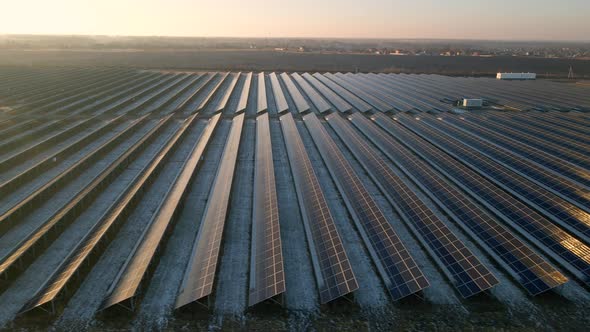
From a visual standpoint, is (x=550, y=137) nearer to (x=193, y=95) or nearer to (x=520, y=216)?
(x=520, y=216)

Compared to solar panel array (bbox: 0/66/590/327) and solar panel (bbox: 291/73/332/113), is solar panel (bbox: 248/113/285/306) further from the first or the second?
solar panel (bbox: 291/73/332/113)

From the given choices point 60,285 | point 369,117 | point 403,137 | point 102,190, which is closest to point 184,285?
point 60,285

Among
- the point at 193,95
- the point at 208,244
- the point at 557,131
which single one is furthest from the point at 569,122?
the point at 193,95

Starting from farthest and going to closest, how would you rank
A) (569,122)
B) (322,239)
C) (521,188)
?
1. (569,122)
2. (521,188)
3. (322,239)

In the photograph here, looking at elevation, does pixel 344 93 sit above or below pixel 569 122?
above

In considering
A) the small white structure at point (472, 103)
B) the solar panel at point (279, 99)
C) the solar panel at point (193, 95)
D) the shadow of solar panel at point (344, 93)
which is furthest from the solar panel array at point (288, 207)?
the small white structure at point (472, 103)
